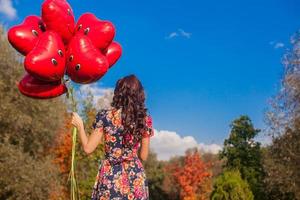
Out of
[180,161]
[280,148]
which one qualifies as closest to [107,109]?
[280,148]

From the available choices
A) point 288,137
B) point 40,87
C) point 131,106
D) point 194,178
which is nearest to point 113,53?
point 40,87

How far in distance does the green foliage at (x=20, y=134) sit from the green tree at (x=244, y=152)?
18.6 metres

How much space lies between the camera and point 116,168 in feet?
21.3

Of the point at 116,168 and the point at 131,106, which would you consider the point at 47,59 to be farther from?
the point at 116,168

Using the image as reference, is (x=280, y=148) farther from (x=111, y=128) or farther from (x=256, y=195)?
(x=111, y=128)

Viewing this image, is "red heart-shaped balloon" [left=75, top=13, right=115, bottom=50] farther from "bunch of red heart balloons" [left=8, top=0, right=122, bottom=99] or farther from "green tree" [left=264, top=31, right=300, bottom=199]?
"green tree" [left=264, top=31, right=300, bottom=199]

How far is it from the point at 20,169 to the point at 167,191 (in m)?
32.6

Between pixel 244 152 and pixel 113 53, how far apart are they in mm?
36282

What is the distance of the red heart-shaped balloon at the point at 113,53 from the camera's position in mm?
7750

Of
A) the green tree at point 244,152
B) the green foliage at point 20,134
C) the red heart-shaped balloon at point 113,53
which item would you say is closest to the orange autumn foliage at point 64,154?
the green foliage at point 20,134

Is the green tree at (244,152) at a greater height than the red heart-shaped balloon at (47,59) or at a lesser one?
greater

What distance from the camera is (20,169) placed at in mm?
24172

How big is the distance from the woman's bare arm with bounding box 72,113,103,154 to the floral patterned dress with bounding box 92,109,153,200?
0.08 m

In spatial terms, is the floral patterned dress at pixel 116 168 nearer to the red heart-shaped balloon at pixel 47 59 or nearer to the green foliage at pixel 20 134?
the red heart-shaped balloon at pixel 47 59
